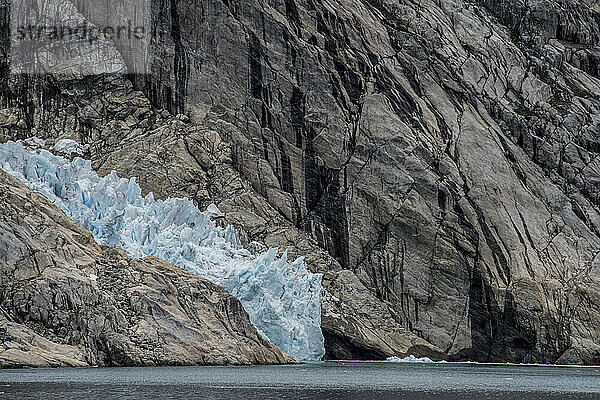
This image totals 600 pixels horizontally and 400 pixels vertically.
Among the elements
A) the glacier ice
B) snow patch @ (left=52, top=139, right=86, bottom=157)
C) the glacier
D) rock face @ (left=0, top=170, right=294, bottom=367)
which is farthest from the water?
snow patch @ (left=52, top=139, right=86, bottom=157)

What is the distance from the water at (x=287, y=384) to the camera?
34844mm

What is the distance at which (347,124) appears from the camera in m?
78.5

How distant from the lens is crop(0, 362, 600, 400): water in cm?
3484

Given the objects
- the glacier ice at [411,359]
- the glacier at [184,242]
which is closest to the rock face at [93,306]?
the glacier at [184,242]

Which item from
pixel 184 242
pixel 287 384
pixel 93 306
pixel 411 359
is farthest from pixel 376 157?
pixel 287 384

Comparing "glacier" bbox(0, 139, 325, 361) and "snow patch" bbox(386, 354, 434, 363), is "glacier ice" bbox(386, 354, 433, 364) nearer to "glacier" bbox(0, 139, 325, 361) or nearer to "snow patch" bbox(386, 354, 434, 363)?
"snow patch" bbox(386, 354, 434, 363)

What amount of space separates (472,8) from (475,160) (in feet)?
63.9

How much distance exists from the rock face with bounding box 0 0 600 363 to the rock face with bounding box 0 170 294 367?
1466 centimetres

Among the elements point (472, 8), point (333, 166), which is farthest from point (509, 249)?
point (472, 8)

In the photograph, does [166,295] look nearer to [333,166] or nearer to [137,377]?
[137,377]

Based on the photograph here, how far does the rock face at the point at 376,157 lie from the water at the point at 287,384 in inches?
591

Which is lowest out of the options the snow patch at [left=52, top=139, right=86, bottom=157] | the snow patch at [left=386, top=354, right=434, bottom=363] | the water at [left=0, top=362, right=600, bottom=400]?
the snow patch at [left=386, top=354, right=434, bottom=363]

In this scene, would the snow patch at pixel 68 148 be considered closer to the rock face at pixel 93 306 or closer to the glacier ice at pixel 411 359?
the rock face at pixel 93 306

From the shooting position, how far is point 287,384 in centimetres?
4147
